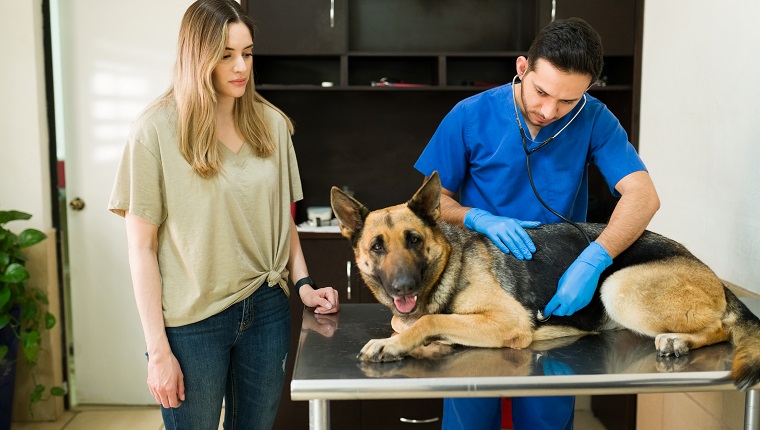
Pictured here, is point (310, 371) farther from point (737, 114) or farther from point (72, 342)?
point (72, 342)

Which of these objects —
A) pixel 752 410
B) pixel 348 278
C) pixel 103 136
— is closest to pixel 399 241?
pixel 752 410

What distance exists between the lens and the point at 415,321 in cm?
175

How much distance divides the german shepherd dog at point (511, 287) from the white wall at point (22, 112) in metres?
2.22

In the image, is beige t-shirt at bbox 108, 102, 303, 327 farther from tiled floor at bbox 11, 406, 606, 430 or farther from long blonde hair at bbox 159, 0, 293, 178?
tiled floor at bbox 11, 406, 606, 430

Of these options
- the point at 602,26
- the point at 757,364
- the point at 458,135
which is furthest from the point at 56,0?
the point at 757,364

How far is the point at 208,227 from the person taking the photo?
5.57ft

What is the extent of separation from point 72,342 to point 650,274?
3.01 metres

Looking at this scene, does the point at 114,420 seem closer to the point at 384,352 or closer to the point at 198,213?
the point at 198,213

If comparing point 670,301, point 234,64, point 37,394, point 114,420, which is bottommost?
point 114,420

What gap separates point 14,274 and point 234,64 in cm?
184

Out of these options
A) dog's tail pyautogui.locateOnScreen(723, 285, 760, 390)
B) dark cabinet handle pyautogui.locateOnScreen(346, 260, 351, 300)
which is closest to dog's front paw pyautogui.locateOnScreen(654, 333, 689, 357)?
dog's tail pyautogui.locateOnScreen(723, 285, 760, 390)

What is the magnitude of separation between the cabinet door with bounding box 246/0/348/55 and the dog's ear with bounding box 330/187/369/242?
1.70 metres

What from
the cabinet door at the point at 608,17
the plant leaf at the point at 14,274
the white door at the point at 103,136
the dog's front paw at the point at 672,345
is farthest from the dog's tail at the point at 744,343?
the white door at the point at 103,136

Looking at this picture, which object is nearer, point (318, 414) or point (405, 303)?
point (318, 414)
